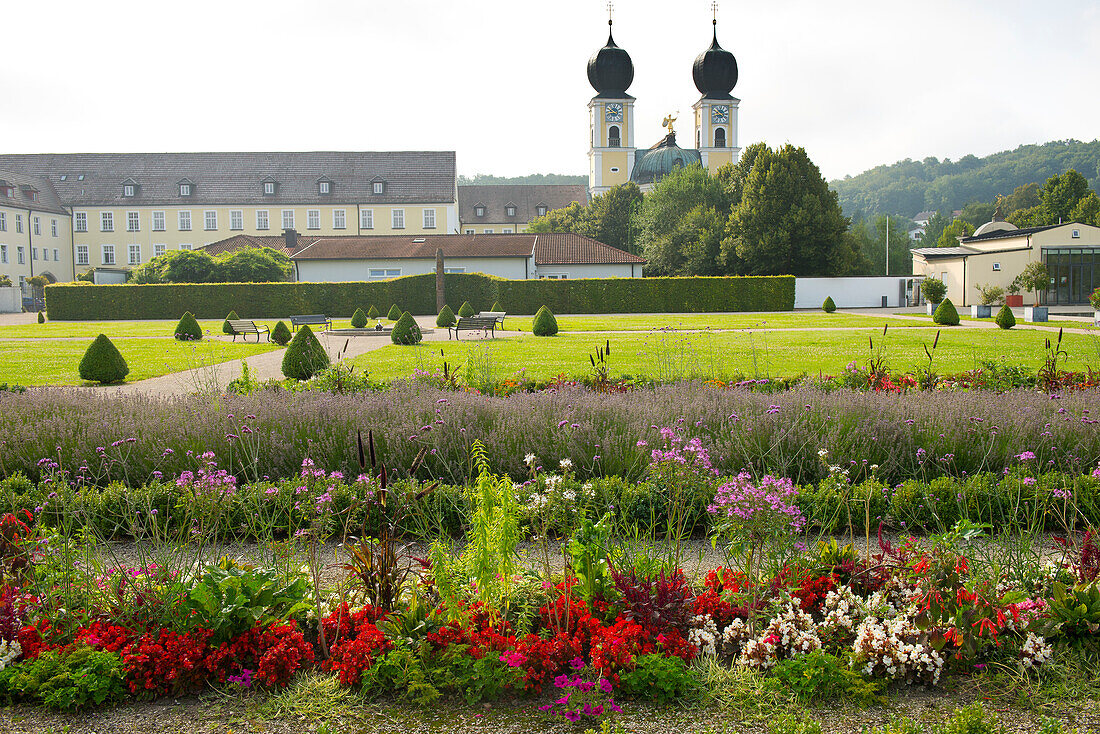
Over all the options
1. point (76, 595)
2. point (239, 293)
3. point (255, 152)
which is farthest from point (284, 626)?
point (255, 152)

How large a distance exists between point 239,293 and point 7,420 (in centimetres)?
3014

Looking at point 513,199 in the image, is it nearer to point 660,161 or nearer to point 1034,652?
point 660,161

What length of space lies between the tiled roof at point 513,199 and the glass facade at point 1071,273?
4703 centimetres

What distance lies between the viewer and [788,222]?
42.0 meters

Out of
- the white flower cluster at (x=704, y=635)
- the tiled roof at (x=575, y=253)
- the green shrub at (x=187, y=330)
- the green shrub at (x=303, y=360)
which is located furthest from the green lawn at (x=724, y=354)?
the tiled roof at (x=575, y=253)

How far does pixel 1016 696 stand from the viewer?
270 centimetres

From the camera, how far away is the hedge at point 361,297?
33625 mm

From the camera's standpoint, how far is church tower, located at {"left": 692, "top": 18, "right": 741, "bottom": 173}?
65.3m

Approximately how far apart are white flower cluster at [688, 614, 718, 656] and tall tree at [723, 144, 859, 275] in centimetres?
4106

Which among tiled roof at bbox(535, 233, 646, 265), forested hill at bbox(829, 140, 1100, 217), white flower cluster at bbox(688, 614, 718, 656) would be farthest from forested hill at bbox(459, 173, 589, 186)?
white flower cluster at bbox(688, 614, 718, 656)

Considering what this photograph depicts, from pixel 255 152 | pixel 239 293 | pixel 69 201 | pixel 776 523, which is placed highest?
pixel 255 152

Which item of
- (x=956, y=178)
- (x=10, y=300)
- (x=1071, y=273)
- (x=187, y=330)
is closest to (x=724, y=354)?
(x=187, y=330)

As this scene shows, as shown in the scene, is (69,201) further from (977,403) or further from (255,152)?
(977,403)

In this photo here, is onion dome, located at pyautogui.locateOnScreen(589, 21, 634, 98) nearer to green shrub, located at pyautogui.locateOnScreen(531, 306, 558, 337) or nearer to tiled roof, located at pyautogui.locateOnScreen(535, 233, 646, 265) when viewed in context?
tiled roof, located at pyautogui.locateOnScreen(535, 233, 646, 265)
